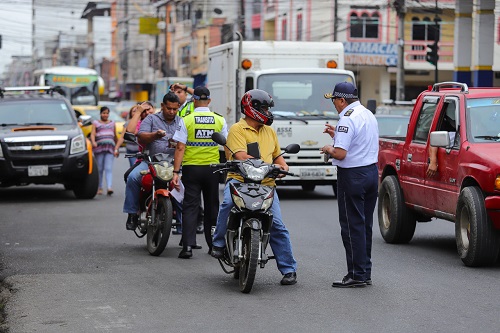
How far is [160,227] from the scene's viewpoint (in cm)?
1197

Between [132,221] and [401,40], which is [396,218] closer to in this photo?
[132,221]

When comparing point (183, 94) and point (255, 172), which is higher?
point (183, 94)

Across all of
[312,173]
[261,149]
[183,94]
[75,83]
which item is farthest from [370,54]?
[261,149]

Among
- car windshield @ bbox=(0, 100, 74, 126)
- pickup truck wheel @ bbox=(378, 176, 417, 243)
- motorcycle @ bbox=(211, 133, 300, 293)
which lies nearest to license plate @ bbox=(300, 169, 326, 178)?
car windshield @ bbox=(0, 100, 74, 126)

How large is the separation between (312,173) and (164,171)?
27.5 feet

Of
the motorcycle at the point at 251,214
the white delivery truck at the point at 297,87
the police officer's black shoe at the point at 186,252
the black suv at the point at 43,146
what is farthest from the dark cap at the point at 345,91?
the black suv at the point at 43,146

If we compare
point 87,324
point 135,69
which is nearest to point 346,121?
point 87,324

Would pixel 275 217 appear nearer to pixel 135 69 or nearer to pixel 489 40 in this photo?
pixel 489 40

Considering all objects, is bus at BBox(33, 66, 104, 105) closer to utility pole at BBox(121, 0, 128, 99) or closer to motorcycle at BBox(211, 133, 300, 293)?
utility pole at BBox(121, 0, 128, 99)

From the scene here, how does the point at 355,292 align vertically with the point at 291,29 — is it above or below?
below

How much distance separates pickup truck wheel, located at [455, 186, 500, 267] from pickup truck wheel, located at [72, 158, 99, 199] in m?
10.4

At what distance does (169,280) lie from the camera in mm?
10312

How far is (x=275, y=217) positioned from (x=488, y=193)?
2.42 metres

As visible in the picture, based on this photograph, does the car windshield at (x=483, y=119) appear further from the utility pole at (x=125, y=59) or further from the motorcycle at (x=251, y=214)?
the utility pole at (x=125, y=59)
